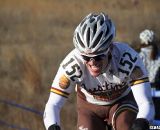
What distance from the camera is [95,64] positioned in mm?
5195

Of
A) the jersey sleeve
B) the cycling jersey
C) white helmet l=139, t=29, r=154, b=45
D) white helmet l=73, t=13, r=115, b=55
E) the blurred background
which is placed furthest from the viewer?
the blurred background

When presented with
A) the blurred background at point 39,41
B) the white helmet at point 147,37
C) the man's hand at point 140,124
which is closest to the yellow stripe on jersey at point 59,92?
the man's hand at point 140,124

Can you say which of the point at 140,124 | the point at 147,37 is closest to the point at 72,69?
the point at 140,124

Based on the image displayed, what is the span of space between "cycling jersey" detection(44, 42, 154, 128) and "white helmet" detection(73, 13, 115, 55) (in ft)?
0.94

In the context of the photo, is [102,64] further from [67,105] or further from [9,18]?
[9,18]

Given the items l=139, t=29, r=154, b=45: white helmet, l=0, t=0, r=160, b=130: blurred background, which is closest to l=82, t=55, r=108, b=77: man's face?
l=0, t=0, r=160, b=130: blurred background

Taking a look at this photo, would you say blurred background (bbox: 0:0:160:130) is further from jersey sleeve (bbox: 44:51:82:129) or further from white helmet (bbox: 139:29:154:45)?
jersey sleeve (bbox: 44:51:82:129)

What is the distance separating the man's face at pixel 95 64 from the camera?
518 cm

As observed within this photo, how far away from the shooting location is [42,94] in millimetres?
13992

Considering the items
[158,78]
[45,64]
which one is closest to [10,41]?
[45,64]

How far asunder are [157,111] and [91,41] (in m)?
4.34

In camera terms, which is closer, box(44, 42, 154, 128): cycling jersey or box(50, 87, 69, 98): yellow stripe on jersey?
box(44, 42, 154, 128): cycling jersey

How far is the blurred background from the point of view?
40.6ft

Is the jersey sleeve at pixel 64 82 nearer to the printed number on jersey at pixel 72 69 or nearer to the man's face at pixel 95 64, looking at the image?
the printed number on jersey at pixel 72 69
